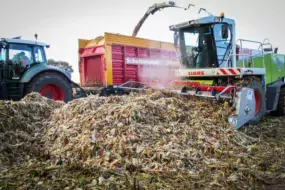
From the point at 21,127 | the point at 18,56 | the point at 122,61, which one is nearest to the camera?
the point at 21,127

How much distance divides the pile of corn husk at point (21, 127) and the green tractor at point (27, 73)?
1.81 meters

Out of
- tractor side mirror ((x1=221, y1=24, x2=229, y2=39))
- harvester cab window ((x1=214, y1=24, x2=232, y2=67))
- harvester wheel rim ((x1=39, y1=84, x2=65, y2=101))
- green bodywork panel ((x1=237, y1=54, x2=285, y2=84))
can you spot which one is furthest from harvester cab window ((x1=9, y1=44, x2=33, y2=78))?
green bodywork panel ((x1=237, y1=54, x2=285, y2=84))

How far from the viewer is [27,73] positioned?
A: 802 centimetres

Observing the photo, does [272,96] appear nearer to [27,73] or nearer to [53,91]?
[53,91]

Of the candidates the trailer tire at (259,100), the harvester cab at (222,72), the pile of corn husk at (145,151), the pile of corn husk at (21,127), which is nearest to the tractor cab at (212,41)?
the harvester cab at (222,72)

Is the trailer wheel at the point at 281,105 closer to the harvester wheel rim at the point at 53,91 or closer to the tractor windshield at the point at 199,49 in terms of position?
the tractor windshield at the point at 199,49

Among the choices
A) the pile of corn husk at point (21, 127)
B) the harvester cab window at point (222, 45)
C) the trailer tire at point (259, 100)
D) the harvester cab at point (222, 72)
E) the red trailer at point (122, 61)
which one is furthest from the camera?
the red trailer at point (122, 61)

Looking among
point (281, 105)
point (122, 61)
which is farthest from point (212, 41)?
point (122, 61)

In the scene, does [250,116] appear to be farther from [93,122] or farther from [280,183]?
[93,122]

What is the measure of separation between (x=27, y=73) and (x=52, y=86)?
0.87 m

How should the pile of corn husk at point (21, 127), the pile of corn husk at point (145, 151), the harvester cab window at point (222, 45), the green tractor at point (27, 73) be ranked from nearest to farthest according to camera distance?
the pile of corn husk at point (145, 151)
the pile of corn husk at point (21, 127)
the harvester cab window at point (222, 45)
the green tractor at point (27, 73)

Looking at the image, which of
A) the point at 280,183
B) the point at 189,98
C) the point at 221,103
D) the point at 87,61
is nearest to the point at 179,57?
the point at 189,98

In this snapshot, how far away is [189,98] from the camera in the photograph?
671 cm

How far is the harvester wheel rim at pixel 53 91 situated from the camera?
27.7 ft
